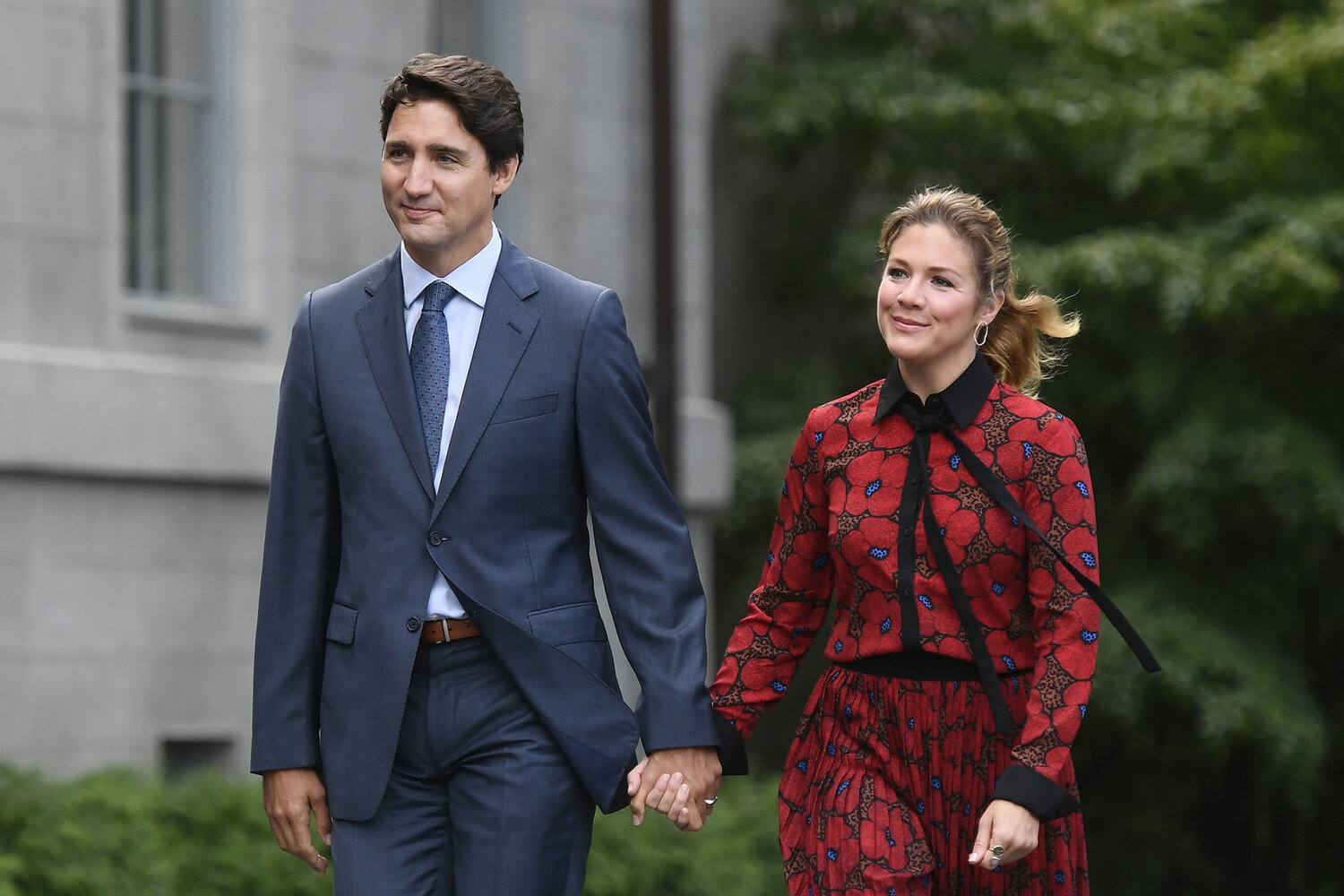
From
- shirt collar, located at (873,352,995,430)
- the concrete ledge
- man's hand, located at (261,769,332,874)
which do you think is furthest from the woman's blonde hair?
the concrete ledge

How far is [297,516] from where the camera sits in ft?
14.5

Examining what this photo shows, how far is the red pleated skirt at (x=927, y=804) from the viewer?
4.48 m

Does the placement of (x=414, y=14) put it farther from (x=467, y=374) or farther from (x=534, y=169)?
(x=467, y=374)

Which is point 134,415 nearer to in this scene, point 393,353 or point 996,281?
point 393,353

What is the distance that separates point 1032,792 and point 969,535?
0.56 meters

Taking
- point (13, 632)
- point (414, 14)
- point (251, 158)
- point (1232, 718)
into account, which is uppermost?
point (414, 14)

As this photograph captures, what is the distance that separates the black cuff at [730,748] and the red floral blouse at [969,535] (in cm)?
5

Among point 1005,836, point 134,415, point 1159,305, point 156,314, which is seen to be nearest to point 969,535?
point 1005,836

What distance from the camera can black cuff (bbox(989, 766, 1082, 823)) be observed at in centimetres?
426

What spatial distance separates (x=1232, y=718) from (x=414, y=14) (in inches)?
255

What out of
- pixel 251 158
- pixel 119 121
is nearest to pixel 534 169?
pixel 251 158

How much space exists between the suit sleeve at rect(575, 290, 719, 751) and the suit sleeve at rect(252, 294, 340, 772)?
1.83 ft

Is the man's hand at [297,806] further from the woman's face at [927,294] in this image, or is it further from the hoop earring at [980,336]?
the hoop earring at [980,336]

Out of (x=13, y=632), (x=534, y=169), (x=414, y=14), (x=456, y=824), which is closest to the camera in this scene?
(x=456, y=824)
